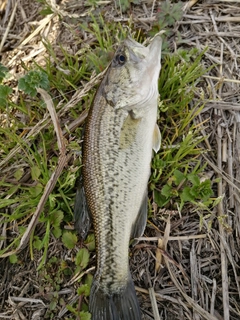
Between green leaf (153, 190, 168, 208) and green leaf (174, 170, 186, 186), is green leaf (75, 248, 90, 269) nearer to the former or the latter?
green leaf (153, 190, 168, 208)

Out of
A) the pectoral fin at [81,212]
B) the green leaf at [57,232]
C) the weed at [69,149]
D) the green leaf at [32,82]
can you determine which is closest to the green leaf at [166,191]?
the weed at [69,149]

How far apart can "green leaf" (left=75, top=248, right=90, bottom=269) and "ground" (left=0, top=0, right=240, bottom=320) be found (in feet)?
0.05

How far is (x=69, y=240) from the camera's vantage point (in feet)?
10.4

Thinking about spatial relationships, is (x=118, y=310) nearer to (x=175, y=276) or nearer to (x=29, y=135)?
(x=175, y=276)

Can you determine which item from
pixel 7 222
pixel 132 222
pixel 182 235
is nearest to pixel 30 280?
pixel 7 222

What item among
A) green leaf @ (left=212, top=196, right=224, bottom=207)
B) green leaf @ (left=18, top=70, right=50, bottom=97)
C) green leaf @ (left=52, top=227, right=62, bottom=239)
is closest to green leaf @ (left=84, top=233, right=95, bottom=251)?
green leaf @ (left=52, top=227, right=62, bottom=239)

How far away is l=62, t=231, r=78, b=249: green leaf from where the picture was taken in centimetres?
317

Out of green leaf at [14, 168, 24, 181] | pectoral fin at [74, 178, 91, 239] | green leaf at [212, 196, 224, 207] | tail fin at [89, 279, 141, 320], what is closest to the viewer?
tail fin at [89, 279, 141, 320]

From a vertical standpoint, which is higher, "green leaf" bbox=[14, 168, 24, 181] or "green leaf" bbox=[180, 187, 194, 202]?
"green leaf" bbox=[14, 168, 24, 181]

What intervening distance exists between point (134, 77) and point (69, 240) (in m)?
1.55

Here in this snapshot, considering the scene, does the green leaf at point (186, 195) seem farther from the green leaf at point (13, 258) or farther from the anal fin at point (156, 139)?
the green leaf at point (13, 258)

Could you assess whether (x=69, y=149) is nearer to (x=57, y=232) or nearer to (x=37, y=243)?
(x=57, y=232)

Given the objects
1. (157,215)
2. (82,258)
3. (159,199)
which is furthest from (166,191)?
(82,258)

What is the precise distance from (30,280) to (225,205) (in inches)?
76.6
